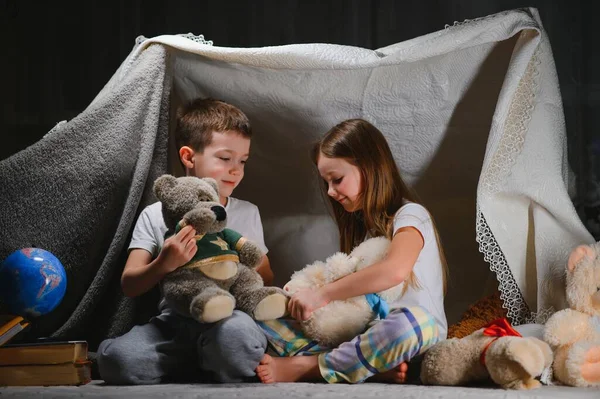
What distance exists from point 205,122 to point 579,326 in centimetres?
71

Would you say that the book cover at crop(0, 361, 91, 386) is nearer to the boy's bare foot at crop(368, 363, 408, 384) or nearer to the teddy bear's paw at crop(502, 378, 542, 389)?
the boy's bare foot at crop(368, 363, 408, 384)

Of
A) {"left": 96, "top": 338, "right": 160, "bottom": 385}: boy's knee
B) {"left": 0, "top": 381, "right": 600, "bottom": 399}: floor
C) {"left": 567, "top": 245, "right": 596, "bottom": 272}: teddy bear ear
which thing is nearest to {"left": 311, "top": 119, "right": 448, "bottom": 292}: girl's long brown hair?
{"left": 567, "top": 245, "right": 596, "bottom": 272}: teddy bear ear

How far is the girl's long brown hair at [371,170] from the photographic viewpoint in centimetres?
145

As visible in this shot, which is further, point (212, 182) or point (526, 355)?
point (212, 182)

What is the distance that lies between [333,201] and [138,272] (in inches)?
16.4

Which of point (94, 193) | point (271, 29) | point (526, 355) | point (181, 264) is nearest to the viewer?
point (526, 355)

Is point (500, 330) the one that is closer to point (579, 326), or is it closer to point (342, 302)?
point (579, 326)

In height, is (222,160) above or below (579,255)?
above

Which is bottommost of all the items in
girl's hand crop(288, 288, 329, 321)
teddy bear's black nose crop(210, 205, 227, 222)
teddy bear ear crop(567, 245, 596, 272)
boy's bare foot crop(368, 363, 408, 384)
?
boy's bare foot crop(368, 363, 408, 384)

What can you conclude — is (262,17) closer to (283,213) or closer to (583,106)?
(283,213)

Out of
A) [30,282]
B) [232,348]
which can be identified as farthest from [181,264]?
[30,282]

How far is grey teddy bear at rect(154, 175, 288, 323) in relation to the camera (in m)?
1.25

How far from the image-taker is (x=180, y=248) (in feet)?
4.07

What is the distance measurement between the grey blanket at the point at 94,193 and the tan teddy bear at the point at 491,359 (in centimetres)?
57
